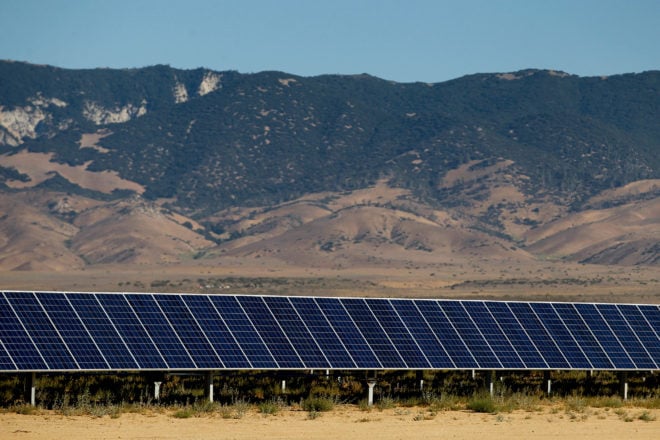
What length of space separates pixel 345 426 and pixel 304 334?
300 centimetres

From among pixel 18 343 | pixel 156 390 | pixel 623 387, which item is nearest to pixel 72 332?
pixel 18 343

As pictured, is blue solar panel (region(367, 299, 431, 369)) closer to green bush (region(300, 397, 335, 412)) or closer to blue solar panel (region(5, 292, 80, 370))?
green bush (region(300, 397, 335, 412))

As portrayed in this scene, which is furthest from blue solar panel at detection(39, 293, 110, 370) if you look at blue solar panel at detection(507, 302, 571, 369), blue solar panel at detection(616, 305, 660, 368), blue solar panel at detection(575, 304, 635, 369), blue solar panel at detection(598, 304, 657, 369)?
blue solar panel at detection(616, 305, 660, 368)

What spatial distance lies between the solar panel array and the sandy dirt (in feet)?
3.09

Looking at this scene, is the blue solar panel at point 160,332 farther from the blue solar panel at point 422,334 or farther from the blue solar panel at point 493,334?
the blue solar panel at point 493,334

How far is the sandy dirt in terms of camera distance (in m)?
23.2

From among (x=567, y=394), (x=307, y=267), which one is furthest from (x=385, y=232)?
(x=567, y=394)

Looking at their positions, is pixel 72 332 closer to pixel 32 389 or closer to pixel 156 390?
pixel 32 389

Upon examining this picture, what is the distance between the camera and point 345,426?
968 inches

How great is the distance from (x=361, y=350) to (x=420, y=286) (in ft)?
309

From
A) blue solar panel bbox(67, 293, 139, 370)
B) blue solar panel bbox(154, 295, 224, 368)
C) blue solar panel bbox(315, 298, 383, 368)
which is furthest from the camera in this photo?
blue solar panel bbox(315, 298, 383, 368)

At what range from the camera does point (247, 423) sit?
2477cm

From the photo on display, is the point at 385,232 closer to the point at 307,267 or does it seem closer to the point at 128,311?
the point at 307,267

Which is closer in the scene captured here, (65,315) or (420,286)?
(65,315)
